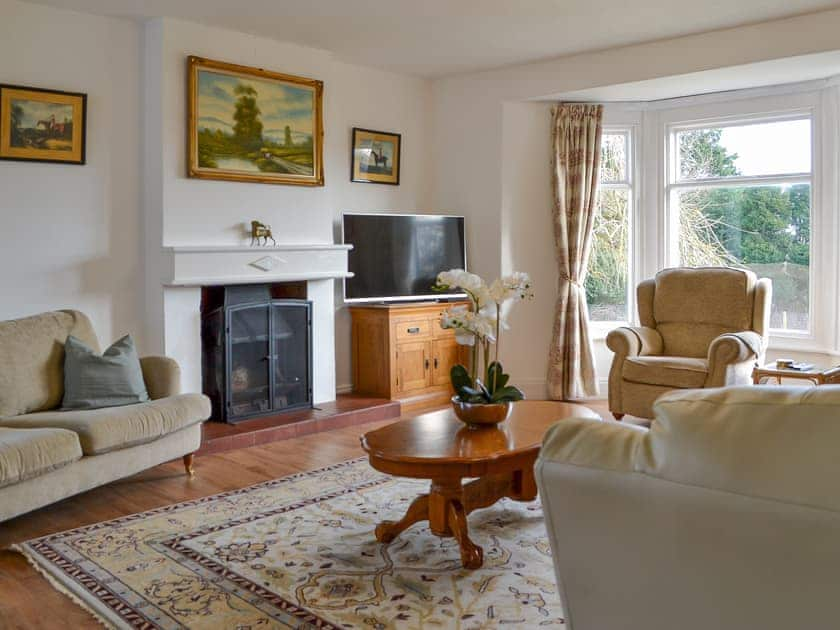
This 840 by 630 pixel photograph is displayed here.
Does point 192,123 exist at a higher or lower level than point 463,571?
higher

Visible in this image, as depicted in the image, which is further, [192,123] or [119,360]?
[192,123]

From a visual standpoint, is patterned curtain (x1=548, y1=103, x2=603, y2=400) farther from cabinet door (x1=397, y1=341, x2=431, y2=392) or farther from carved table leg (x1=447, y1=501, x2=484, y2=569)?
carved table leg (x1=447, y1=501, x2=484, y2=569)

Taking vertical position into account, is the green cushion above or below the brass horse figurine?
below

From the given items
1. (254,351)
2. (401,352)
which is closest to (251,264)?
(254,351)

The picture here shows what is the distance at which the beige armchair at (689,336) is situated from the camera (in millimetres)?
5090

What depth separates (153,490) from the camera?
408 centimetres

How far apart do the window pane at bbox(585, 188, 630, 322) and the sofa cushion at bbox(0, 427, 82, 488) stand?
460 centimetres

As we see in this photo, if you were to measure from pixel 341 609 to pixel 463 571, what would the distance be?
0.52 meters

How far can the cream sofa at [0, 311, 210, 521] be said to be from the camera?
3.29m

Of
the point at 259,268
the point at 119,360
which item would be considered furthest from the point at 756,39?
the point at 119,360

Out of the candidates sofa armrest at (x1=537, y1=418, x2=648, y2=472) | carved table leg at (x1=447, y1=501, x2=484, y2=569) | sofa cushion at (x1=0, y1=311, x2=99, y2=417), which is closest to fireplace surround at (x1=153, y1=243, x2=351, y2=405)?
sofa cushion at (x1=0, y1=311, x2=99, y2=417)

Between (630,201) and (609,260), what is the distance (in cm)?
52

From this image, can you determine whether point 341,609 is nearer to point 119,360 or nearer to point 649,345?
point 119,360

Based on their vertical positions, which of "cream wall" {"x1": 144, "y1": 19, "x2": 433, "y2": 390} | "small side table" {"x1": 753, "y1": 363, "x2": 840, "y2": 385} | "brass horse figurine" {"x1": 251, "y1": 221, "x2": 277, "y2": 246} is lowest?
"small side table" {"x1": 753, "y1": 363, "x2": 840, "y2": 385}
